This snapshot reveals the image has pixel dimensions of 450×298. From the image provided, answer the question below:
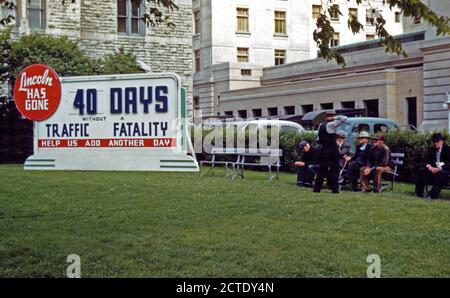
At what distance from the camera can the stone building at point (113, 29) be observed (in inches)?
1561

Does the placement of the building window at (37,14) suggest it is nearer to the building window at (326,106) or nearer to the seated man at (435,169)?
the building window at (326,106)

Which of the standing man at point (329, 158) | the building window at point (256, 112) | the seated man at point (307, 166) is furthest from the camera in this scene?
the building window at point (256, 112)

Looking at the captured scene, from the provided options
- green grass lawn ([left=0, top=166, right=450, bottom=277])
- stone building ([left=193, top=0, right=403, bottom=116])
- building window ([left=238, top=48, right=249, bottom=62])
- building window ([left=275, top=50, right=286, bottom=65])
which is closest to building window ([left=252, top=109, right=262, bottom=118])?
stone building ([left=193, top=0, right=403, bottom=116])

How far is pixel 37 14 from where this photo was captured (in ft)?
131

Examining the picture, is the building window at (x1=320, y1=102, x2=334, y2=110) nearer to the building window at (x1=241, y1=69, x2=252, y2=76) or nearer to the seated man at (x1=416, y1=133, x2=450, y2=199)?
the building window at (x1=241, y1=69, x2=252, y2=76)

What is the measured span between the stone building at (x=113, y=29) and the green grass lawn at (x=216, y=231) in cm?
2411

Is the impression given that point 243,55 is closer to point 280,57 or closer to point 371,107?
point 280,57

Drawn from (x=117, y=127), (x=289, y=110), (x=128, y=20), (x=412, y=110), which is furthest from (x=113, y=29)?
(x=117, y=127)

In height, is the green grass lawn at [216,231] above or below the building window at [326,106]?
below

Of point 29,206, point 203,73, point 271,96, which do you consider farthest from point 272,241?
point 203,73

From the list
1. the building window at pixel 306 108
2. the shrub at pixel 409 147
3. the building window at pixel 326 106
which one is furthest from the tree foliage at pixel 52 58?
the building window at pixel 306 108

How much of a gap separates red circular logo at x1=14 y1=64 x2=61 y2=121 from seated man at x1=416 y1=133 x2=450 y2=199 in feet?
35.9

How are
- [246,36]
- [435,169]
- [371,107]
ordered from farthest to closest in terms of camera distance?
[246,36] < [371,107] < [435,169]

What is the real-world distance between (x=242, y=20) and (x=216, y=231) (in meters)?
60.4
